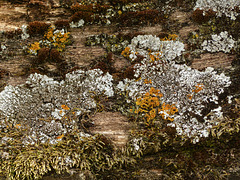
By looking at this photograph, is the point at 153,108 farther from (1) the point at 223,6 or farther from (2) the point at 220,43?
(1) the point at 223,6

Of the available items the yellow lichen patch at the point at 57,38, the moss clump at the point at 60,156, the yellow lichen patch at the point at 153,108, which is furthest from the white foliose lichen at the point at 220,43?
the yellow lichen patch at the point at 57,38

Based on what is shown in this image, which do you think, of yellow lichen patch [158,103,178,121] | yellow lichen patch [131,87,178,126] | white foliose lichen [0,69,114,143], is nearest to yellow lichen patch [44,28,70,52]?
white foliose lichen [0,69,114,143]

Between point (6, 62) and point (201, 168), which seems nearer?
point (201, 168)

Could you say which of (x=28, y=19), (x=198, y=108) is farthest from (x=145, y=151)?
(x=28, y=19)

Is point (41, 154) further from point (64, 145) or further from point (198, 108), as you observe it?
point (198, 108)

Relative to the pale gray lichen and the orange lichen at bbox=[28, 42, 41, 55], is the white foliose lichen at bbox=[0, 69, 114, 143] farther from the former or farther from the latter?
the pale gray lichen

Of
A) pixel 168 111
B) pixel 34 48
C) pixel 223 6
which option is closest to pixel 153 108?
pixel 168 111
